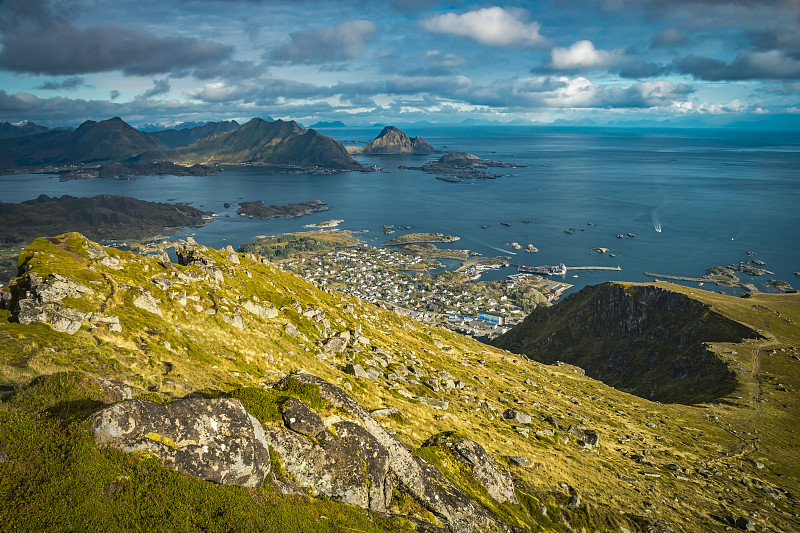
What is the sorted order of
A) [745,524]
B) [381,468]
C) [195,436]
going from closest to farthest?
[195,436]
[381,468]
[745,524]

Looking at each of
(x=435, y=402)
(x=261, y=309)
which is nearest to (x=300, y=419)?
(x=435, y=402)

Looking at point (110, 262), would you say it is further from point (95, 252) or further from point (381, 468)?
point (381, 468)

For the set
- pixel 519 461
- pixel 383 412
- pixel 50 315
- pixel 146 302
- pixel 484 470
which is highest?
pixel 50 315

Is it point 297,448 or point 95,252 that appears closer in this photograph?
point 297,448

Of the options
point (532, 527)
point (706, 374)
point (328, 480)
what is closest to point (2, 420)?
point (328, 480)

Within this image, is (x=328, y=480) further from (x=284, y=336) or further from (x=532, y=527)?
(x=284, y=336)

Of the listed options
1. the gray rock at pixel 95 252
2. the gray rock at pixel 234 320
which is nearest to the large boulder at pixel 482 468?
the gray rock at pixel 234 320

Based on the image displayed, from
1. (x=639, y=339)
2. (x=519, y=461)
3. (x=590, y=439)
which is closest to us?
(x=519, y=461)
